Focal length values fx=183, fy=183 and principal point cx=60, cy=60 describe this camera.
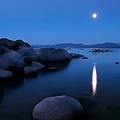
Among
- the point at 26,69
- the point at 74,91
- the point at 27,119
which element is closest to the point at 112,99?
the point at 74,91

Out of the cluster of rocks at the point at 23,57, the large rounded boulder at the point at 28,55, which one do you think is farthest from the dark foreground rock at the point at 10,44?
the large rounded boulder at the point at 28,55

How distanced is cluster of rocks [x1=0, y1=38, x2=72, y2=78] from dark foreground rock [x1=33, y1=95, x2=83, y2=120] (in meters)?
8.97

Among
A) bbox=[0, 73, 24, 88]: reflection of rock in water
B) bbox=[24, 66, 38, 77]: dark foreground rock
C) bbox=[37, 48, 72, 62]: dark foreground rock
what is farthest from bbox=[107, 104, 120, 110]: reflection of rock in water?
bbox=[37, 48, 72, 62]: dark foreground rock

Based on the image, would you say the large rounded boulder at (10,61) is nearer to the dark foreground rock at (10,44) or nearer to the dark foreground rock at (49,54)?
the dark foreground rock at (49,54)

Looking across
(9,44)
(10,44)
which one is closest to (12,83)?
(9,44)

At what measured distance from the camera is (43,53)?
3083 centimetres

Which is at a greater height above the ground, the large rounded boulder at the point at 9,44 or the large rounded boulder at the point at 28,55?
the large rounded boulder at the point at 9,44

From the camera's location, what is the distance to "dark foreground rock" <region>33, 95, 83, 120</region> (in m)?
6.88

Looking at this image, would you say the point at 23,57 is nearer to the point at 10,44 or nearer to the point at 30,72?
the point at 10,44

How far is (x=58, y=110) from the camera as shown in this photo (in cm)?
697

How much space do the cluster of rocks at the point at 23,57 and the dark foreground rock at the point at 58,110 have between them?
353 inches

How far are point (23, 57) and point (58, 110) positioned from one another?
2241cm

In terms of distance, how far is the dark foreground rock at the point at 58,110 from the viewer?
6.88 m

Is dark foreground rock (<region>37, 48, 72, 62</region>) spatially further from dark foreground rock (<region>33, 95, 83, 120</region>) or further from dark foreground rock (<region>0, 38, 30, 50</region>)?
dark foreground rock (<region>33, 95, 83, 120</region>)
